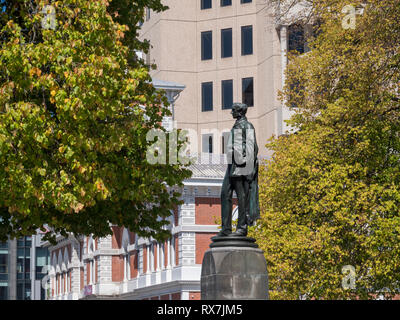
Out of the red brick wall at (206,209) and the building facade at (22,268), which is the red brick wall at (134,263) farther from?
the building facade at (22,268)

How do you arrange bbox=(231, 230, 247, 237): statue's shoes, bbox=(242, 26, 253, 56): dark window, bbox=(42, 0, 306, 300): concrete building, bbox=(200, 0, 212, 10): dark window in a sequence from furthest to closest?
bbox=(200, 0, 212, 10): dark window
bbox=(242, 26, 253, 56): dark window
bbox=(42, 0, 306, 300): concrete building
bbox=(231, 230, 247, 237): statue's shoes

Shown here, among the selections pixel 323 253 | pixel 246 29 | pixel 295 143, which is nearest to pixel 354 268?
pixel 323 253

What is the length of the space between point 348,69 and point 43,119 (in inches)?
534

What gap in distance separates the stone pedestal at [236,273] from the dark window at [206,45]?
5179 centimetres

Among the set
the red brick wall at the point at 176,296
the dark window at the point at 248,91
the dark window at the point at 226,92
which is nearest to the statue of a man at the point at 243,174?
the red brick wall at the point at 176,296

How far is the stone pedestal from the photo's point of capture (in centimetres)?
1842

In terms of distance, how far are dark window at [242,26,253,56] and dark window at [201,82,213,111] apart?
3770mm

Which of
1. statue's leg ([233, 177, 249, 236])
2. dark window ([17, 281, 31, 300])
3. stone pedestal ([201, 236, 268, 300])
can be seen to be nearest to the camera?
stone pedestal ([201, 236, 268, 300])

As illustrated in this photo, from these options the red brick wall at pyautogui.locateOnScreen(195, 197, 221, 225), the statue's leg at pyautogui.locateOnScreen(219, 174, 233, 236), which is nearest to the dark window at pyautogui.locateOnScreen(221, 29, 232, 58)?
the red brick wall at pyautogui.locateOnScreen(195, 197, 221, 225)

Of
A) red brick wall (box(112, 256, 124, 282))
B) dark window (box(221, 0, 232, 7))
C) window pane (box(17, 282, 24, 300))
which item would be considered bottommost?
window pane (box(17, 282, 24, 300))

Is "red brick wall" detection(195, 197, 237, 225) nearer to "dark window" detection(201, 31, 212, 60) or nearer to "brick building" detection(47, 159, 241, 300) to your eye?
"brick building" detection(47, 159, 241, 300)

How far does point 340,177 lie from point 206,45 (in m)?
41.1

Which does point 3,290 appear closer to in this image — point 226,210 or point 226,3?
point 226,3
